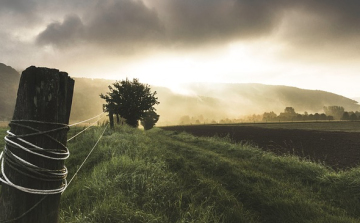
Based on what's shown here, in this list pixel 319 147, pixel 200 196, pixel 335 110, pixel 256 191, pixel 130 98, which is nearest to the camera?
pixel 200 196

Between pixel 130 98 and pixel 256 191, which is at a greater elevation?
pixel 130 98

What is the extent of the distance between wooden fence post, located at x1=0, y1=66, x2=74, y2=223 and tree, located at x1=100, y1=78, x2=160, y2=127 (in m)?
19.7

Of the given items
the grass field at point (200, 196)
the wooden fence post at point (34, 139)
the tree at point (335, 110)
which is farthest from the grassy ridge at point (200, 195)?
the tree at point (335, 110)

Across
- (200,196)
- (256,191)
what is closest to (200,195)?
(200,196)

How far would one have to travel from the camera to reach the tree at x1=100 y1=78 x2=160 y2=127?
21.2 m

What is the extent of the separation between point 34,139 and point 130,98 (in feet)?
65.6

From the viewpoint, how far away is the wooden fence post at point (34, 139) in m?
1.56

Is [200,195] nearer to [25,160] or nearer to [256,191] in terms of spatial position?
[256,191]

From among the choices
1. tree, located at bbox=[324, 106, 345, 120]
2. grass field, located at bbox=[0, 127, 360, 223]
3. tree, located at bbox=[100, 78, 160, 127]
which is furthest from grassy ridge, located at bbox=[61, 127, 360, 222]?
tree, located at bbox=[324, 106, 345, 120]

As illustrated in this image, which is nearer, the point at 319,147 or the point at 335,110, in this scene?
the point at 319,147

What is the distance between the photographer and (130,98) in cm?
2116

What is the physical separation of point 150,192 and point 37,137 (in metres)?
2.77

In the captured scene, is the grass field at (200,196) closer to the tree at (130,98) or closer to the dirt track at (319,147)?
the dirt track at (319,147)

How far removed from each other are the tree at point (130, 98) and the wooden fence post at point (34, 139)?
1970cm
